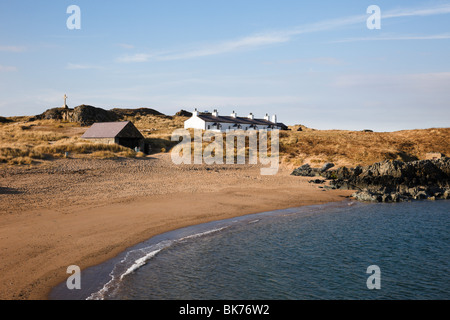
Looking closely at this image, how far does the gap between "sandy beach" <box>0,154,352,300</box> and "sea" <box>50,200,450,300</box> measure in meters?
1.36

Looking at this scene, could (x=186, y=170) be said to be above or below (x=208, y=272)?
above

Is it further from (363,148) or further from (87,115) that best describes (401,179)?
(87,115)

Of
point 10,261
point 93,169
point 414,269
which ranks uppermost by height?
point 93,169

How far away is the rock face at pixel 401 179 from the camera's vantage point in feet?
111

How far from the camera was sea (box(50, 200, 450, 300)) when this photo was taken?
1257cm

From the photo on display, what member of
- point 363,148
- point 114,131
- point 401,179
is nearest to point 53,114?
point 114,131

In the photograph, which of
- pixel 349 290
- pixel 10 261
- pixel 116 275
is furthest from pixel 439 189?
pixel 10 261

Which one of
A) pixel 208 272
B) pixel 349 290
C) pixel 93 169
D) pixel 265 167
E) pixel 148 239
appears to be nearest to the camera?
pixel 349 290

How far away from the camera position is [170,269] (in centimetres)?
1438

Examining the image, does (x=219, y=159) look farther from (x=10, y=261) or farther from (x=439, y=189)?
(x=10, y=261)

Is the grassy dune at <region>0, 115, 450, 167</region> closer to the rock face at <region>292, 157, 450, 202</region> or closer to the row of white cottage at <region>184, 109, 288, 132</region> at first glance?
the rock face at <region>292, 157, 450, 202</region>

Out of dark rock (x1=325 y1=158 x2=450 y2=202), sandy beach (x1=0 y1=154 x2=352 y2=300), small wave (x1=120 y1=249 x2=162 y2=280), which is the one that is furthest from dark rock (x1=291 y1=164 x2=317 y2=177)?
small wave (x1=120 y1=249 x2=162 y2=280)

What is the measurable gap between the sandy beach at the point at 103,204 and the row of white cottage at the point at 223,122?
38250 mm

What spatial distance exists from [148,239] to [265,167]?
31.3 meters
